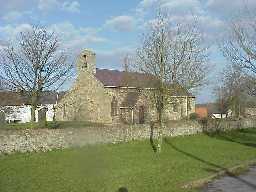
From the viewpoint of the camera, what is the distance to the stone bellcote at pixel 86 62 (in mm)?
51438

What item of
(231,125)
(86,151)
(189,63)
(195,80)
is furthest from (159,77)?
(231,125)

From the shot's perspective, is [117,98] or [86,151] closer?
[86,151]

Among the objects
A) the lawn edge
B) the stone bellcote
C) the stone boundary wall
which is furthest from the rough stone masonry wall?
the lawn edge

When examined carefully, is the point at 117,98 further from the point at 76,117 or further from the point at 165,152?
the point at 165,152

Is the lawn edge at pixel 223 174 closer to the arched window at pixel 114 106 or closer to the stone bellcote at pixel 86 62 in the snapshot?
the arched window at pixel 114 106

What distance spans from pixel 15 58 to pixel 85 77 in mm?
15017

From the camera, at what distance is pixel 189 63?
2947 centimetres

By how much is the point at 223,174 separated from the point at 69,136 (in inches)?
447

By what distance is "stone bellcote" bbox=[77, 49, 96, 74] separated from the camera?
169 feet

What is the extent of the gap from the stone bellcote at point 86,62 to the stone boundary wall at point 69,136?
18.6 metres

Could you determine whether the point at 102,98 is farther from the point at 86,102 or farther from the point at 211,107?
the point at 211,107

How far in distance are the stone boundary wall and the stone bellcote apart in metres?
18.6

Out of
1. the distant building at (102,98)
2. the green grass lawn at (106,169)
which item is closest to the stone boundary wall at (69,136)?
the green grass lawn at (106,169)

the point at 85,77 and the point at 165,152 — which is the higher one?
the point at 85,77
